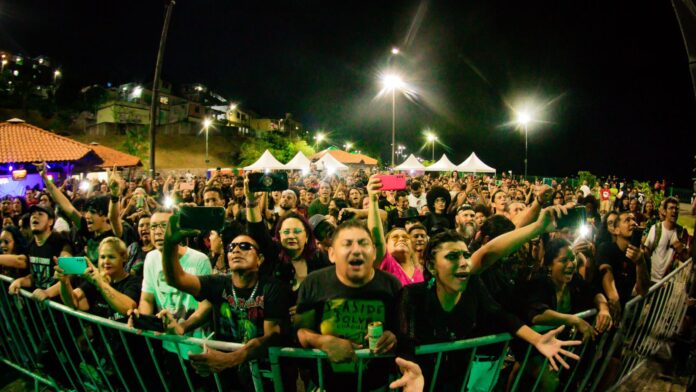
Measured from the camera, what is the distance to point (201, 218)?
2346mm

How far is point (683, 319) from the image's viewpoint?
14.2 ft

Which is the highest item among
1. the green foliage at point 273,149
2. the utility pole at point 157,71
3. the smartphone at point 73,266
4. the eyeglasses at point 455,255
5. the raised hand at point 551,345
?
the green foliage at point 273,149

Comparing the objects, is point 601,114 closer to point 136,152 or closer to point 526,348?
point 136,152

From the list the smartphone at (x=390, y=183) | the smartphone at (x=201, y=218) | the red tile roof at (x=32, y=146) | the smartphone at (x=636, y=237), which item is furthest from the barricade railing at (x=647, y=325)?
the red tile roof at (x=32, y=146)

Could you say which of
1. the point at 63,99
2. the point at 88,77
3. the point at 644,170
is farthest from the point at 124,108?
the point at 644,170

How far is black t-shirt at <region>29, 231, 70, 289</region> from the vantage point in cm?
422

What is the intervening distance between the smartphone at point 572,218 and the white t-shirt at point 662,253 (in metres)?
3.68

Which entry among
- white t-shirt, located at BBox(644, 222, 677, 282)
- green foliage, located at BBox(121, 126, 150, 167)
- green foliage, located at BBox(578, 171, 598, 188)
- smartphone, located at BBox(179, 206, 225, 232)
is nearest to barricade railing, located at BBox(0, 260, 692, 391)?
smartphone, located at BBox(179, 206, 225, 232)

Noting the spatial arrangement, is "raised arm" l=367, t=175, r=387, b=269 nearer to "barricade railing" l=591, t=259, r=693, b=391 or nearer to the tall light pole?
"barricade railing" l=591, t=259, r=693, b=391

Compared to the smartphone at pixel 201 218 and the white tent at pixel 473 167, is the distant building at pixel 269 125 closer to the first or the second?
the white tent at pixel 473 167

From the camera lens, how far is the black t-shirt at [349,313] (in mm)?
2475

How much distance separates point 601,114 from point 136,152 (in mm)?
71602

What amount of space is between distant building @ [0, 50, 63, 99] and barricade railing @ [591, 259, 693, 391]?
79659mm

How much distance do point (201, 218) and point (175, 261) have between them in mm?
540
